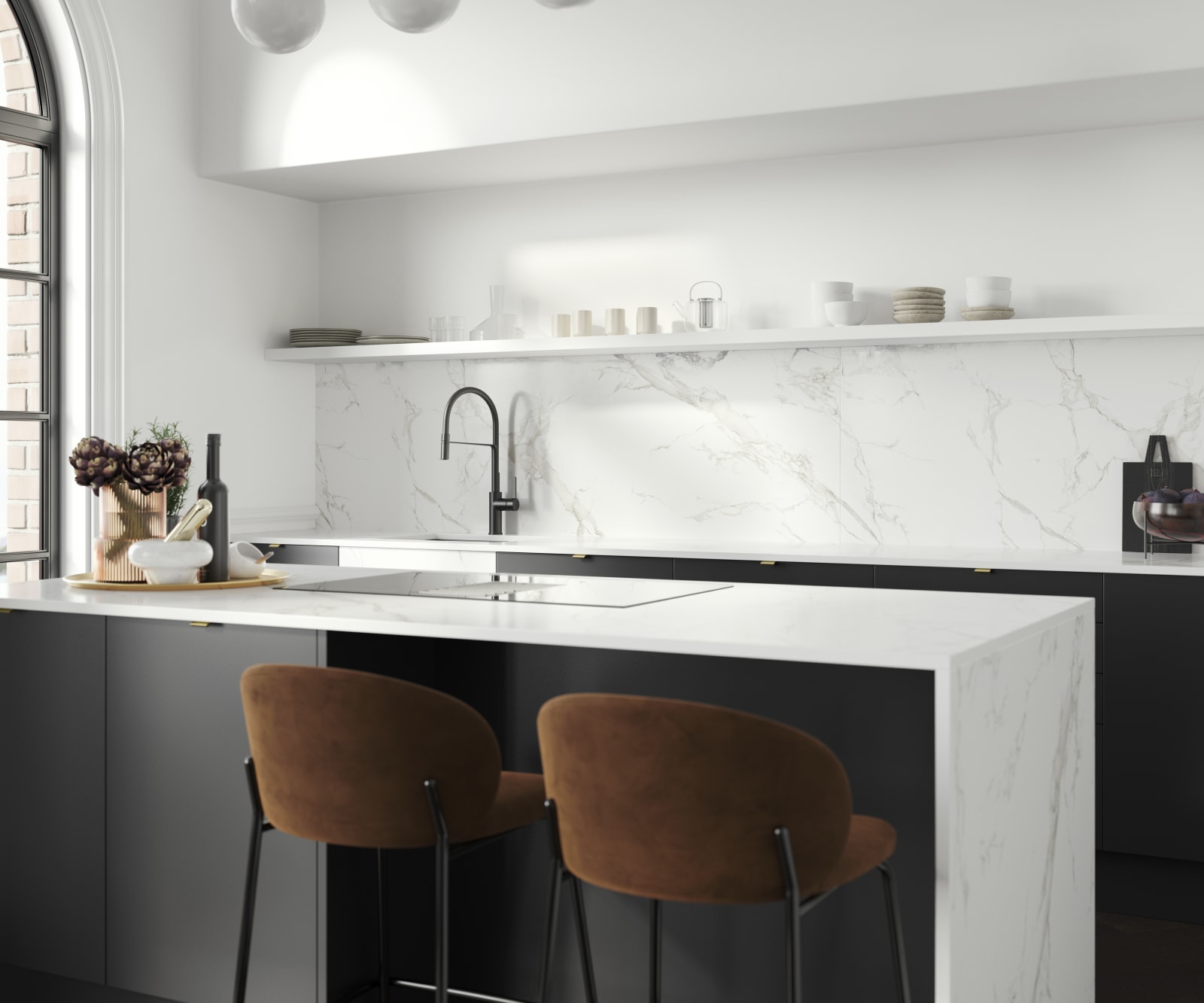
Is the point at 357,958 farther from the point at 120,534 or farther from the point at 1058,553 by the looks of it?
the point at 1058,553

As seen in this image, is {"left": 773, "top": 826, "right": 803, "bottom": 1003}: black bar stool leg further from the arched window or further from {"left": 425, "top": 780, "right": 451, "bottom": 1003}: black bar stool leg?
the arched window

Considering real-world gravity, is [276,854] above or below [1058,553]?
below

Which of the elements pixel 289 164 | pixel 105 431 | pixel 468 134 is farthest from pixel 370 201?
pixel 105 431

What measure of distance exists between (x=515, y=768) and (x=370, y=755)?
28.4 inches

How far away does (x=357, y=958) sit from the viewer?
8.36 ft

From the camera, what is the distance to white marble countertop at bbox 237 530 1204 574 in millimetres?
3705

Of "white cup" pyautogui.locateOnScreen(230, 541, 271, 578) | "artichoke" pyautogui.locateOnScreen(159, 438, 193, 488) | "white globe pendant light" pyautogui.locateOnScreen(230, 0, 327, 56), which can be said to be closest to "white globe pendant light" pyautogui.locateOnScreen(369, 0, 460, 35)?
"white globe pendant light" pyautogui.locateOnScreen(230, 0, 327, 56)

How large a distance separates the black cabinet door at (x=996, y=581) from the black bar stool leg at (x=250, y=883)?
2139 millimetres

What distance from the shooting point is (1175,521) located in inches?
148

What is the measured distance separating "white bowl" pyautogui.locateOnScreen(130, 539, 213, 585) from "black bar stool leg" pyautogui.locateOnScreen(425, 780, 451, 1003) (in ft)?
3.54

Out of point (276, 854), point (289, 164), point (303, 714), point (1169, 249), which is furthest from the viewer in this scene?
point (289, 164)

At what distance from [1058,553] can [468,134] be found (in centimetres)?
239

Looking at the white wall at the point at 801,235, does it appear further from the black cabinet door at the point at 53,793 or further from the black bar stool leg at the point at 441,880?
the black bar stool leg at the point at 441,880

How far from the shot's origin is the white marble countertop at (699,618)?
6.38 ft
